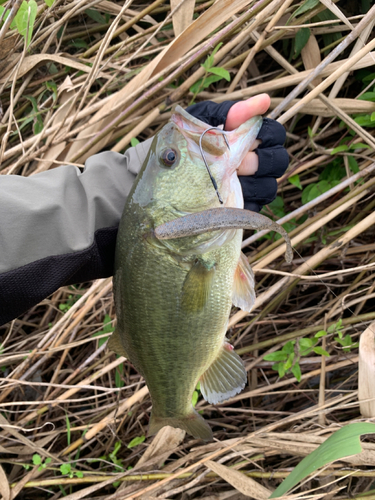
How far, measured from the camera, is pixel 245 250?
2711 mm

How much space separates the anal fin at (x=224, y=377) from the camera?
172cm

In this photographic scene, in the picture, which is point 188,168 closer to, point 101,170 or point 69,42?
point 101,170

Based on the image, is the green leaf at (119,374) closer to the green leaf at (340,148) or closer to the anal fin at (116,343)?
the anal fin at (116,343)

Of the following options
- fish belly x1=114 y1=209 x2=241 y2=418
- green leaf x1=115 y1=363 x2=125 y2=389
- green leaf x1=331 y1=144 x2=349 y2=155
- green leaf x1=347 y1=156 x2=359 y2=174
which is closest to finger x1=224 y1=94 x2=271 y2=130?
fish belly x1=114 y1=209 x2=241 y2=418

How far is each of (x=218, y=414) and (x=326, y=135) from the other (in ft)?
5.98

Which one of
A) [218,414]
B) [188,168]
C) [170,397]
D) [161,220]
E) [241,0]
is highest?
[241,0]

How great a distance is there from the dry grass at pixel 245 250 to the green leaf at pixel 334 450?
0.53 metres

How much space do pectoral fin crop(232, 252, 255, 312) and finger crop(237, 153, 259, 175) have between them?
1.17 ft

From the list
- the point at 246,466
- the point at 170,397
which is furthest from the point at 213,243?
the point at 246,466

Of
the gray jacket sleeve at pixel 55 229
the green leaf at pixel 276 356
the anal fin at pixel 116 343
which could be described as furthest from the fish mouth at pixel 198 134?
the green leaf at pixel 276 356

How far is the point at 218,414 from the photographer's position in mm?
2725

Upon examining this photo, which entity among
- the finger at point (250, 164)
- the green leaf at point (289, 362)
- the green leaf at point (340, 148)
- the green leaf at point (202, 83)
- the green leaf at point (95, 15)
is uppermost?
the green leaf at point (95, 15)

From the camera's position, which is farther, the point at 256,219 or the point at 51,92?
the point at 51,92

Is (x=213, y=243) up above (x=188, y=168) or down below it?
below
